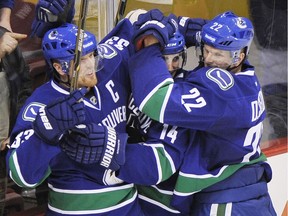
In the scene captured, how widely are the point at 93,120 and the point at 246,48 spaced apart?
1.50 ft

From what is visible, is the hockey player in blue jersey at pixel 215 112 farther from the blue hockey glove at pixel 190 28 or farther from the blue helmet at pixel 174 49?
the blue hockey glove at pixel 190 28

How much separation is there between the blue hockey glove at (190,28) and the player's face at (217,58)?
0.21 m

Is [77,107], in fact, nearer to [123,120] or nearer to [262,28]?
[123,120]

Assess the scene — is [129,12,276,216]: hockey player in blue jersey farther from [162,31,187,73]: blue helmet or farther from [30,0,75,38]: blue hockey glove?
[30,0,75,38]: blue hockey glove

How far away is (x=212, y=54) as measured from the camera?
1.60 m

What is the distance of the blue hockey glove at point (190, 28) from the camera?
181cm

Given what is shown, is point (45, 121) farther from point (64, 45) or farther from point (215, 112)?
point (215, 112)

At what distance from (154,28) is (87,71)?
0.20 m

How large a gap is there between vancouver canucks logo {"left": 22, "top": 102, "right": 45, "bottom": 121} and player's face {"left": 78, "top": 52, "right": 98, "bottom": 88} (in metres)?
0.12

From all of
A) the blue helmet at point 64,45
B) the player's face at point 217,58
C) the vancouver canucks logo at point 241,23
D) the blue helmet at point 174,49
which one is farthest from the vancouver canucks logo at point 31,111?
the vancouver canucks logo at point 241,23

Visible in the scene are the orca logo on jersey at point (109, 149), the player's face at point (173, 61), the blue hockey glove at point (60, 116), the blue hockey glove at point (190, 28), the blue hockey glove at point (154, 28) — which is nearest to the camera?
the blue hockey glove at point (60, 116)

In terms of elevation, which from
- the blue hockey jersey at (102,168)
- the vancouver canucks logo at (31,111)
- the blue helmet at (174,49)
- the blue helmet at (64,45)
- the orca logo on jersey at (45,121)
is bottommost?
the blue hockey jersey at (102,168)

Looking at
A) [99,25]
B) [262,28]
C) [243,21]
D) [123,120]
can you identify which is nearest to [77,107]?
[123,120]

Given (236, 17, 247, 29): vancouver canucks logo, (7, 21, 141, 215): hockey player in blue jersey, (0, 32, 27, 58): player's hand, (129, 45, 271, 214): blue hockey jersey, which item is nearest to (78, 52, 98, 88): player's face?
(7, 21, 141, 215): hockey player in blue jersey
